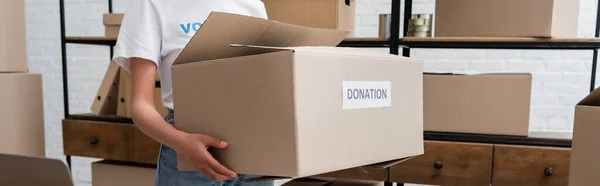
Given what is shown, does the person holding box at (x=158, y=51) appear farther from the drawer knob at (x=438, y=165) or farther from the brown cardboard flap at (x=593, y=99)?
the drawer knob at (x=438, y=165)

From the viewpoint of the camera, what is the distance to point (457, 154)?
1.58 m

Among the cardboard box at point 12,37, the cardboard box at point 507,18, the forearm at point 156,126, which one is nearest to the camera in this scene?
the forearm at point 156,126

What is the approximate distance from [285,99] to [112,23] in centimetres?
152

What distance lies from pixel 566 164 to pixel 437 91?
18.0 inches

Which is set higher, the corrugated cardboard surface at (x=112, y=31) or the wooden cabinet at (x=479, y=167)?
the corrugated cardboard surface at (x=112, y=31)

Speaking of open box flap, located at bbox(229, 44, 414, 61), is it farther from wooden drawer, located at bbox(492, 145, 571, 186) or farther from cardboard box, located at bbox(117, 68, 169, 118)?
cardboard box, located at bbox(117, 68, 169, 118)

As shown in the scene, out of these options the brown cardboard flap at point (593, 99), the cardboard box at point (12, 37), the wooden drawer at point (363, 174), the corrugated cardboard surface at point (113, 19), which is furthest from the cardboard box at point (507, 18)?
the cardboard box at point (12, 37)

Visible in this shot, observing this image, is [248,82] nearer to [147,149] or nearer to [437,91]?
[437,91]

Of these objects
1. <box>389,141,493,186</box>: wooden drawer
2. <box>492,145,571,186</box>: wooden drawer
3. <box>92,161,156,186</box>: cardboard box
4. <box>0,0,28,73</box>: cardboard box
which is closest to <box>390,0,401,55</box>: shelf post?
<box>389,141,493,186</box>: wooden drawer

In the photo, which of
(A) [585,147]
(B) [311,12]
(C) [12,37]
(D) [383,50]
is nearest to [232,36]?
(A) [585,147]

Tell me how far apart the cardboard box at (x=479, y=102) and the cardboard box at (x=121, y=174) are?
1.11 meters

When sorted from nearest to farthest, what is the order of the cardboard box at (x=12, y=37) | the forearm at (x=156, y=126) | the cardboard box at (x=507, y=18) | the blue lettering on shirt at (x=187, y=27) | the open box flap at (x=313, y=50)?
the open box flap at (x=313, y=50)
the forearm at (x=156, y=126)
the blue lettering on shirt at (x=187, y=27)
the cardboard box at (x=507, y=18)
the cardboard box at (x=12, y=37)

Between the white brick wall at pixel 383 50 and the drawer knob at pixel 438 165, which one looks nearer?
the drawer knob at pixel 438 165

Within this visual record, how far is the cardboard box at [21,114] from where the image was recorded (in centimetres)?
183
